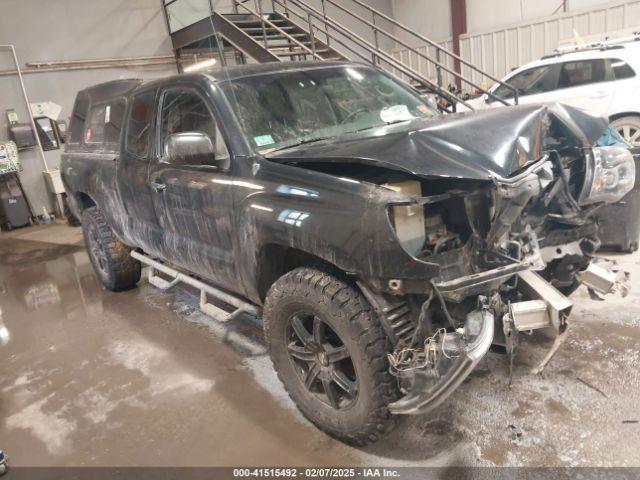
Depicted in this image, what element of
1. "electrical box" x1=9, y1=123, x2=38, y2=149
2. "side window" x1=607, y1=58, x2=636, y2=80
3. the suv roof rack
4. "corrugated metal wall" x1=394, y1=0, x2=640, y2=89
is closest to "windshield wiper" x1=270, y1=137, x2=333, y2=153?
"side window" x1=607, y1=58, x2=636, y2=80

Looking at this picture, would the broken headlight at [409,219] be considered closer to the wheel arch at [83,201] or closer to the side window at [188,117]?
the side window at [188,117]

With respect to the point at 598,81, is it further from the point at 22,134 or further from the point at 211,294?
the point at 22,134

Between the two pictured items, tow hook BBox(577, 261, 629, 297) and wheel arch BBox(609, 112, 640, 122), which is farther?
wheel arch BBox(609, 112, 640, 122)

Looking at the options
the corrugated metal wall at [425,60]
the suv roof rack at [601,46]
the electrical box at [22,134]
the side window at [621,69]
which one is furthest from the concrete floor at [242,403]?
the corrugated metal wall at [425,60]

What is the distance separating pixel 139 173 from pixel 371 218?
90.0 inches

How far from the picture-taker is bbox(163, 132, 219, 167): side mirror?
2.56 meters

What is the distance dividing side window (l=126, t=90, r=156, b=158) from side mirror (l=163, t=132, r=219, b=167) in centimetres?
99

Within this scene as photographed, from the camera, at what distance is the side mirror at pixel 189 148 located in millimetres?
2557

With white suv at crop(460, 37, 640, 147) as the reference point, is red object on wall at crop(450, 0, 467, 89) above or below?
above

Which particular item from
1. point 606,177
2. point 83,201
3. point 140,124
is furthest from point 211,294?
point 606,177

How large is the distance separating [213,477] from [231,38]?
25.0ft

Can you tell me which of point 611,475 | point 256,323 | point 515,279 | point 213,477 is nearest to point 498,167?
point 515,279

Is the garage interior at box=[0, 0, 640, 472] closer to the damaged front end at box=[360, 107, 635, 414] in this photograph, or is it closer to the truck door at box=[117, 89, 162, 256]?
the damaged front end at box=[360, 107, 635, 414]

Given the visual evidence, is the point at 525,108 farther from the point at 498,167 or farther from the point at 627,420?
A: the point at 627,420
